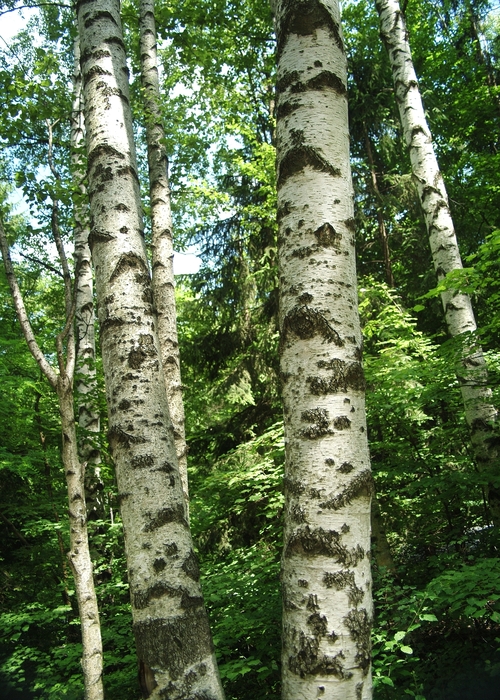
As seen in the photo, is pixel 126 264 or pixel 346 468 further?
pixel 126 264

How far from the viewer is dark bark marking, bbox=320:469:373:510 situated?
1488mm

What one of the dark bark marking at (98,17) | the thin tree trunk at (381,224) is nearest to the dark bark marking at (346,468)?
the dark bark marking at (98,17)

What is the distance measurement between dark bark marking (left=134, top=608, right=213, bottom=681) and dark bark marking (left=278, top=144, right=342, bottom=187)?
1.52 m

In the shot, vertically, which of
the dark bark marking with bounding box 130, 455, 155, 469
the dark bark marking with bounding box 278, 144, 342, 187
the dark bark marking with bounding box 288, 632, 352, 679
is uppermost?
the dark bark marking with bounding box 278, 144, 342, 187

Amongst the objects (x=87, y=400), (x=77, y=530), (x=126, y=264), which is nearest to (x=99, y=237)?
(x=126, y=264)

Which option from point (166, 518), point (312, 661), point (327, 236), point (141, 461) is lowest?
point (312, 661)

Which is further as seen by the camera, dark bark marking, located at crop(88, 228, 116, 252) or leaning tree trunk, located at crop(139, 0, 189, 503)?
leaning tree trunk, located at crop(139, 0, 189, 503)

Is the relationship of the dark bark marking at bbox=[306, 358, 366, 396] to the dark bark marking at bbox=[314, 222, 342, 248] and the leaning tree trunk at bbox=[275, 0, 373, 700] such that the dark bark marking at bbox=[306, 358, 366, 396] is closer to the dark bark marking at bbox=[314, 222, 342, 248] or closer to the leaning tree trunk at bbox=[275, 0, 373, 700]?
the leaning tree trunk at bbox=[275, 0, 373, 700]

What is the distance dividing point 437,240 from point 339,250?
14.9 feet

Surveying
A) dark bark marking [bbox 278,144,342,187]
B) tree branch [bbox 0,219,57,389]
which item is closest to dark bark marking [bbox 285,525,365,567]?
dark bark marking [bbox 278,144,342,187]

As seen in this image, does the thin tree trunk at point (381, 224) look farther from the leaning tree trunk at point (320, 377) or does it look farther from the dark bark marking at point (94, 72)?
the leaning tree trunk at point (320, 377)

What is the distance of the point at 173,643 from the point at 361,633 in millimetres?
605

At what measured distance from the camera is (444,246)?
225 inches

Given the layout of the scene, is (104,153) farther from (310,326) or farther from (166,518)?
(166,518)
